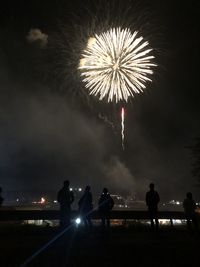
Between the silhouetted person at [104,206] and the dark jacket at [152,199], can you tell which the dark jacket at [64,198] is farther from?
the dark jacket at [152,199]

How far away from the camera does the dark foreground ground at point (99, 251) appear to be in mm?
8719

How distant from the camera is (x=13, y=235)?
14.2m

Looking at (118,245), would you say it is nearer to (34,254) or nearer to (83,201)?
(34,254)

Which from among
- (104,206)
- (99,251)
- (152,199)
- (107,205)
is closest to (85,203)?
(104,206)

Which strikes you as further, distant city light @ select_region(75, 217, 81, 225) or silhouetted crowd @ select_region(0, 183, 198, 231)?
distant city light @ select_region(75, 217, 81, 225)

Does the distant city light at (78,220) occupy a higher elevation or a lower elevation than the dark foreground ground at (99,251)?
higher

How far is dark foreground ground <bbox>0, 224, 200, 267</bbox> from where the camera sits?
8.72 meters

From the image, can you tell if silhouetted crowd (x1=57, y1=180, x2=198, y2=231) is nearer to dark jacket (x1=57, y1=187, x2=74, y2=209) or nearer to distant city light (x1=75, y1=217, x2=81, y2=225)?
dark jacket (x1=57, y1=187, x2=74, y2=209)

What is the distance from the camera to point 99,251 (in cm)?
1034

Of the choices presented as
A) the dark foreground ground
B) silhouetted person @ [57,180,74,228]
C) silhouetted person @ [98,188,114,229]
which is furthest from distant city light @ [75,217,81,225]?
the dark foreground ground

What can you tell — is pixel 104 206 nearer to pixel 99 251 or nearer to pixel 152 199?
pixel 152 199

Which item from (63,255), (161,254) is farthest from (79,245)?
(161,254)

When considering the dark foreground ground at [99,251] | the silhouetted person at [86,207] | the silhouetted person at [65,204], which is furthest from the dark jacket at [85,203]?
the dark foreground ground at [99,251]

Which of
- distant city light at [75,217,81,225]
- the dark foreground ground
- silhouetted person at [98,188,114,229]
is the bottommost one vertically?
the dark foreground ground
